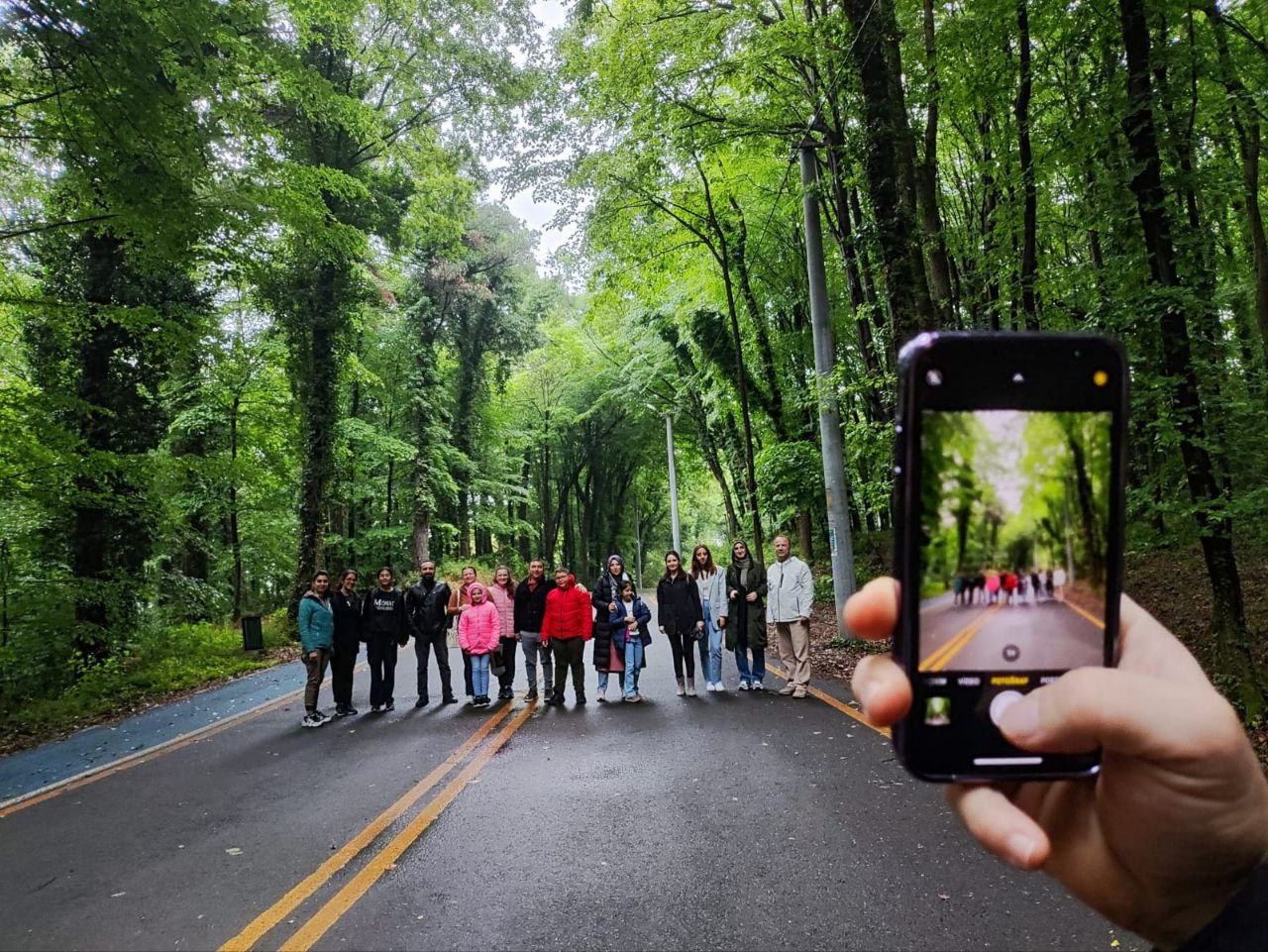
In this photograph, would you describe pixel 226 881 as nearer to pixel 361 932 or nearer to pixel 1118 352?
pixel 361 932

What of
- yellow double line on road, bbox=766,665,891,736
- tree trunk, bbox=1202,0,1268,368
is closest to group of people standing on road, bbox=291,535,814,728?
yellow double line on road, bbox=766,665,891,736

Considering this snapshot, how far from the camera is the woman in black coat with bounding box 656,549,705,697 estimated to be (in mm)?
9422

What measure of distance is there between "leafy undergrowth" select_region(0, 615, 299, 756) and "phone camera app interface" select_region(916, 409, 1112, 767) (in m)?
10.8

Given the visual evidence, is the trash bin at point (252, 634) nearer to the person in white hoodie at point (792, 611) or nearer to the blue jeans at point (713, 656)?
the blue jeans at point (713, 656)

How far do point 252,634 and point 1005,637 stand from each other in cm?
1649

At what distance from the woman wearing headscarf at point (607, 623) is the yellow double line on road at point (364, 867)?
8.67 feet

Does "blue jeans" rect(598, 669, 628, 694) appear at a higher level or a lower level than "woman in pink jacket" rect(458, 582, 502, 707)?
lower

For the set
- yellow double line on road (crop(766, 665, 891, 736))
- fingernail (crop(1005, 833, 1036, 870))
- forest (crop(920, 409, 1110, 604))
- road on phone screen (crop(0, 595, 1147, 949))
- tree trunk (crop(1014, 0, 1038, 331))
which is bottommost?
yellow double line on road (crop(766, 665, 891, 736))

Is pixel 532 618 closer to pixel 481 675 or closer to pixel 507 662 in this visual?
pixel 507 662

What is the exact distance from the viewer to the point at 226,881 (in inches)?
164

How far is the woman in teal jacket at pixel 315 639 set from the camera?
8.70 meters

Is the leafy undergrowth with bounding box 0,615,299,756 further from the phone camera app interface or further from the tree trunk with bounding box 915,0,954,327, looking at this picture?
the tree trunk with bounding box 915,0,954,327

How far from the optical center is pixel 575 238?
1574cm

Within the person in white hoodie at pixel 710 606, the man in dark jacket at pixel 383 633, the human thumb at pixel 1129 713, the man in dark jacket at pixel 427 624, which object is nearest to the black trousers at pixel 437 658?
the man in dark jacket at pixel 427 624
